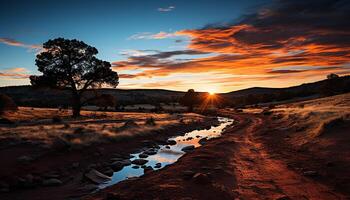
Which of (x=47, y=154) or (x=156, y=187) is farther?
(x=47, y=154)

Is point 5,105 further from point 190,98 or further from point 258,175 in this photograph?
point 190,98

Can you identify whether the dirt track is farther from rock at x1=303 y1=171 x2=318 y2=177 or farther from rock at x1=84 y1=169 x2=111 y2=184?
rock at x1=84 y1=169 x2=111 y2=184

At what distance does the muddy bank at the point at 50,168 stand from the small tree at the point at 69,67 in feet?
74.6

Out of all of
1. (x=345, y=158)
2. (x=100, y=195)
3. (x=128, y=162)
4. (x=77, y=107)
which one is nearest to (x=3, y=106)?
(x=77, y=107)

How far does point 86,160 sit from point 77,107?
27.5 metres

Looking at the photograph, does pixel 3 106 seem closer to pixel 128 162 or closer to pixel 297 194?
pixel 128 162

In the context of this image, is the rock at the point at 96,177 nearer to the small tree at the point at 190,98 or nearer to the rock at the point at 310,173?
the rock at the point at 310,173

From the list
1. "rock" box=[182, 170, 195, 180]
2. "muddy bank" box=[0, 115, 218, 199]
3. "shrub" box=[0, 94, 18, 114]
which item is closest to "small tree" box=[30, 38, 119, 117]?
"shrub" box=[0, 94, 18, 114]

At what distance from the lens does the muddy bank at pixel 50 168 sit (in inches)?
485

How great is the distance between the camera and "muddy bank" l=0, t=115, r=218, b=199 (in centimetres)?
1233

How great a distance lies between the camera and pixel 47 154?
674 inches

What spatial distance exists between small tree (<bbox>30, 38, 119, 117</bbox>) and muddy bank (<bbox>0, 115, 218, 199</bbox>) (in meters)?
22.7

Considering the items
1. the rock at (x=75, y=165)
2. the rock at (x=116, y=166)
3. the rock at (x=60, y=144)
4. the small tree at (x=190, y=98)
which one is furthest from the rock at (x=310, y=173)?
the small tree at (x=190, y=98)

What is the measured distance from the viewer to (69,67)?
1624 inches
